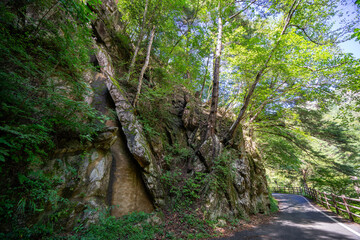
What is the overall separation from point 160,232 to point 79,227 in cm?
237

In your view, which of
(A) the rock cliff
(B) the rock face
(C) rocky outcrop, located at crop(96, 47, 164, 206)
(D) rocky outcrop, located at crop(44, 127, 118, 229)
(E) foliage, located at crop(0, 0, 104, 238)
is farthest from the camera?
(C) rocky outcrop, located at crop(96, 47, 164, 206)

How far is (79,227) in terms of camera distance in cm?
357

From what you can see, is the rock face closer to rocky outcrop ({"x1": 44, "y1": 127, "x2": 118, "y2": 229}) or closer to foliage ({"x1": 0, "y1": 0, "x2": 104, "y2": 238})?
rocky outcrop ({"x1": 44, "y1": 127, "x2": 118, "y2": 229})

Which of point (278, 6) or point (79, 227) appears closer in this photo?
point (79, 227)

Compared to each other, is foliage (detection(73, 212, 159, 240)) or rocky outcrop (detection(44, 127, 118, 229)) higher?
rocky outcrop (detection(44, 127, 118, 229))

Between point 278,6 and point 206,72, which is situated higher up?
point 278,6

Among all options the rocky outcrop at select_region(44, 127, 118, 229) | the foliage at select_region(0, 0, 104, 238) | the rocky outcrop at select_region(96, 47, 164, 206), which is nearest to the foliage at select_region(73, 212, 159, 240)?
the rocky outcrop at select_region(44, 127, 118, 229)

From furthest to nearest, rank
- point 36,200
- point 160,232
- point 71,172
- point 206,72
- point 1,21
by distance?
point 206,72
point 160,232
point 71,172
point 36,200
point 1,21

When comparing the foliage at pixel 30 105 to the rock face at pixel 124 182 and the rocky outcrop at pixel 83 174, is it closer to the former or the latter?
the rocky outcrop at pixel 83 174

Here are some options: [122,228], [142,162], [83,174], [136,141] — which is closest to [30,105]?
[83,174]

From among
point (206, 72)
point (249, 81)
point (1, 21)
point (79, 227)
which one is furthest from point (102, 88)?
point (249, 81)

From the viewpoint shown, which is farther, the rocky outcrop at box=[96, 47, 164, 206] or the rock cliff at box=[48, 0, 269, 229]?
the rocky outcrop at box=[96, 47, 164, 206]

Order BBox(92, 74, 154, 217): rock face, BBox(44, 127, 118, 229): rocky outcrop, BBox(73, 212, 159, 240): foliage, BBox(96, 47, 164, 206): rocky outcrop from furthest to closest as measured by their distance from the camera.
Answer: BBox(96, 47, 164, 206): rocky outcrop, BBox(92, 74, 154, 217): rock face, BBox(44, 127, 118, 229): rocky outcrop, BBox(73, 212, 159, 240): foliage

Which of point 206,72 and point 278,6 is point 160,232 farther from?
point 278,6
